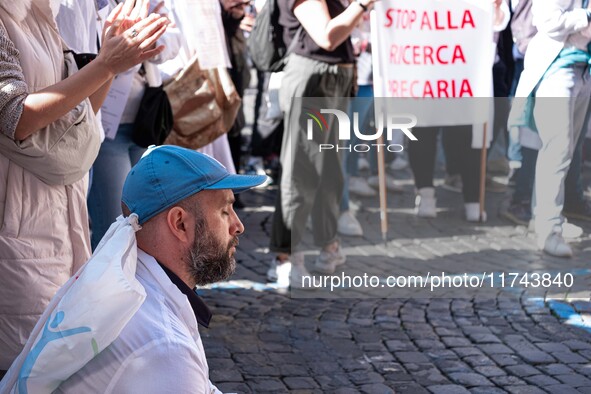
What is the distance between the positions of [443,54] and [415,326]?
1.58 metres

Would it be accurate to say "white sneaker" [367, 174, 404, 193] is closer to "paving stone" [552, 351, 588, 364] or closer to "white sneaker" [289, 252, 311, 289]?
"white sneaker" [289, 252, 311, 289]

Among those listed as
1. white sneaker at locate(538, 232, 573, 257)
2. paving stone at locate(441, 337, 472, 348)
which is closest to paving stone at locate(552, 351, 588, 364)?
paving stone at locate(441, 337, 472, 348)

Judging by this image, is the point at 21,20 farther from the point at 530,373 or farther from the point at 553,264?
the point at 553,264

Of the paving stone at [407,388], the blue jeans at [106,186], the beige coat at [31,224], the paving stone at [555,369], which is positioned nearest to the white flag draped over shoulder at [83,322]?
the beige coat at [31,224]

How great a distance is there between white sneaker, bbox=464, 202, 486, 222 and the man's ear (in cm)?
383

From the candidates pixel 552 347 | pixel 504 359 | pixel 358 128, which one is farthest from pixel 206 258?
pixel 358 128

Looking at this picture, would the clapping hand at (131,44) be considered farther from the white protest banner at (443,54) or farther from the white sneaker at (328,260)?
the white sneaker at (328,260)

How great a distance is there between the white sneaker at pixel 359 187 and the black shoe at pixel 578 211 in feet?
3.73

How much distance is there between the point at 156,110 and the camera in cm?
542

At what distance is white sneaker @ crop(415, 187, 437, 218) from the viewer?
6.52 metres

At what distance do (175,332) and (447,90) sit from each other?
13.2 feet

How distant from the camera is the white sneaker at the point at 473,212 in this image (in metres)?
6.49

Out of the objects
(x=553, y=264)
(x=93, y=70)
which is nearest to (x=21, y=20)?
(x=93, y=70)

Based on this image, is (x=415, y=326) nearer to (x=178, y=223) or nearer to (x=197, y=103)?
(x=197, y=103)
